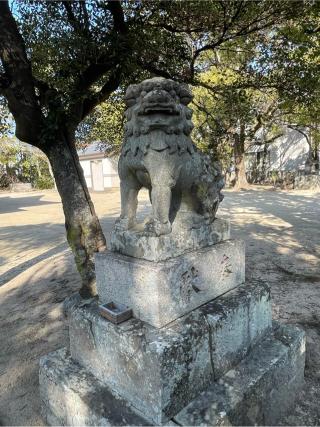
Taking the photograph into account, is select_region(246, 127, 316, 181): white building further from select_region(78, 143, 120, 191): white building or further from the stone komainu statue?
the stone komainu statue

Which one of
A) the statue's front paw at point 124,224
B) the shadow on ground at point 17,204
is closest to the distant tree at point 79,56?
the statue's front paw at point 124,224

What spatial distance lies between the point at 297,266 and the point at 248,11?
12.4 ft

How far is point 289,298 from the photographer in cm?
385

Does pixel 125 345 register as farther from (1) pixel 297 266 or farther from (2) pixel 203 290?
(1) pixel 297 266

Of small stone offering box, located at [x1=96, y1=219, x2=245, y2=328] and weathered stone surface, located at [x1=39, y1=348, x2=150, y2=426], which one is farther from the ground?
small stone offering box, located at [x1=96, y1=219, x2=245, y2=328]

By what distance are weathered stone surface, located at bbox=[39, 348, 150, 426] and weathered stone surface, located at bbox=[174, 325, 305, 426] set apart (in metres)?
0.35

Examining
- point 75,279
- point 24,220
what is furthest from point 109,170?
point 75,279

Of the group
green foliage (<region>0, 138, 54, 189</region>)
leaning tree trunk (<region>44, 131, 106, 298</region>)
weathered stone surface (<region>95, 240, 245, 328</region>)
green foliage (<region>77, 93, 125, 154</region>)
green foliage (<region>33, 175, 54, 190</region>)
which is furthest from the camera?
green foliage (<region>33, 175, 54, 190</region>)

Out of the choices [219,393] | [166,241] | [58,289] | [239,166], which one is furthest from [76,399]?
[239,166]

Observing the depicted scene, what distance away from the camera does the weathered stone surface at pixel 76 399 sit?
5.87 feet

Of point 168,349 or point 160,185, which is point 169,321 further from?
point 160,185

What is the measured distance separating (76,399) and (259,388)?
113 cm

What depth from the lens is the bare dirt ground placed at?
247cm

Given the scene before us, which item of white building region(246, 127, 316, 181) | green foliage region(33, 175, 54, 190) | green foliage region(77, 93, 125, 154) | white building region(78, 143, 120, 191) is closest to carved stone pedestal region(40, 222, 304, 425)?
green foliage region(77, 93, 125, 154)
